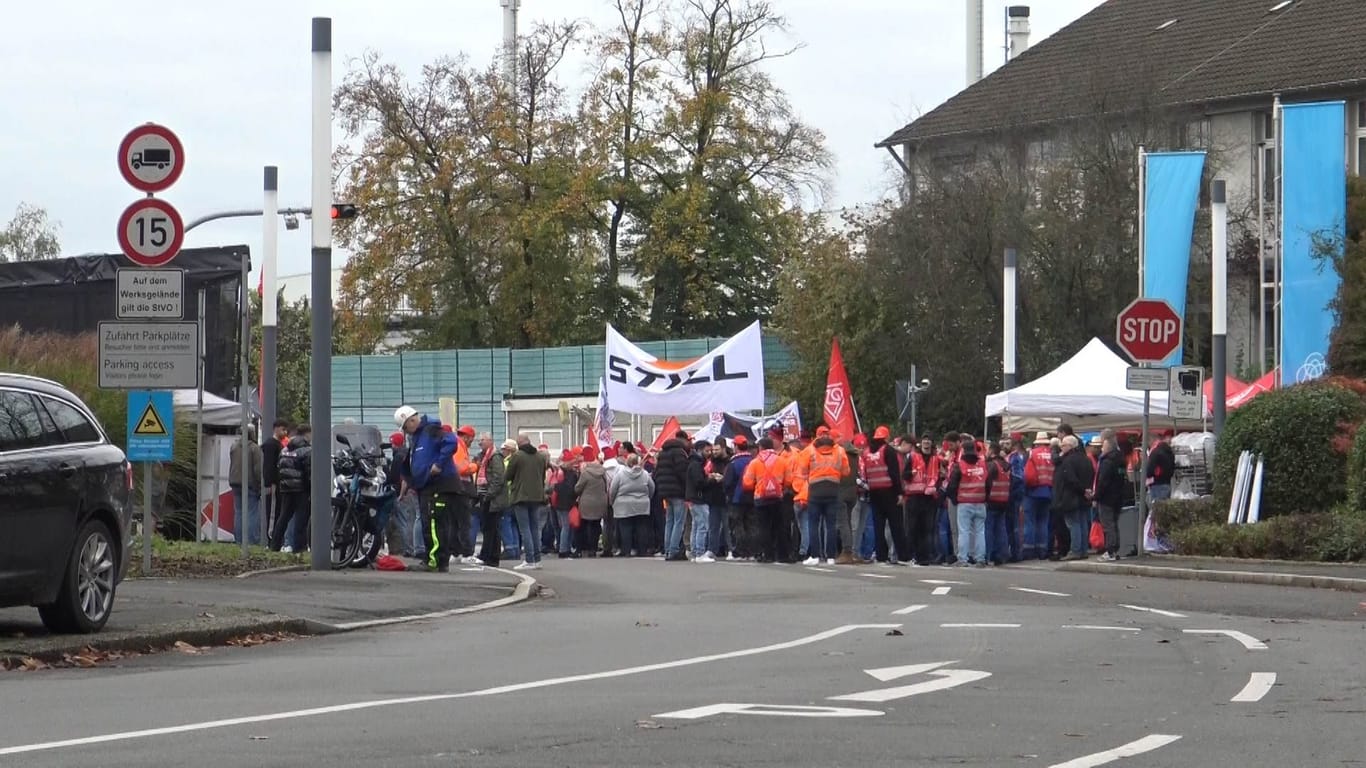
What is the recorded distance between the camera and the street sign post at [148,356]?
61.5 ft

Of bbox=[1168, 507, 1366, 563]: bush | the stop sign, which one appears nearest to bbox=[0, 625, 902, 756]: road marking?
bbox=[1168, 507, 1366, 563]: bush

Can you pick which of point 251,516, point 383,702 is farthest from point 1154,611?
point 251,516

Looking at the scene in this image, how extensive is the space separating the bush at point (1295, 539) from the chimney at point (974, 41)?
52.7 metres

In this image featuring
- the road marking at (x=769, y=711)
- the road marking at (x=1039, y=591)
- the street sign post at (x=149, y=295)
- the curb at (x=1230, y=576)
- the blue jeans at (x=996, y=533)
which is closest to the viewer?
the road marking at (x=769, y=711)

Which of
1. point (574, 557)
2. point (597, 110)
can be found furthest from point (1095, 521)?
point (597, 110)

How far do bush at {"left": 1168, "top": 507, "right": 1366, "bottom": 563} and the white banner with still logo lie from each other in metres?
13.1

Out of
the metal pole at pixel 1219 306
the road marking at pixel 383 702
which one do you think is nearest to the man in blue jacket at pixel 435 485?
the road marking at pixel 383 702

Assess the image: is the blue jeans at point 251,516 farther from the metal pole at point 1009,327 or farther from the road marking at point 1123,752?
the road marking at point 1123,752

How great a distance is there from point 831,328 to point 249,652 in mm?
47204

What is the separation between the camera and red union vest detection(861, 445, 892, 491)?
3006cm

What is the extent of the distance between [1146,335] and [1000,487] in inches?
113

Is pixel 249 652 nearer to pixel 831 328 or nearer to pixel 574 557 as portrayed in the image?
pixel 574 557

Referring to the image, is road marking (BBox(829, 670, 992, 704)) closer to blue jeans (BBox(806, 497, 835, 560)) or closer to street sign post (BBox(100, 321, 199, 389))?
street sign post (BBox(100, 321, 199, 389))

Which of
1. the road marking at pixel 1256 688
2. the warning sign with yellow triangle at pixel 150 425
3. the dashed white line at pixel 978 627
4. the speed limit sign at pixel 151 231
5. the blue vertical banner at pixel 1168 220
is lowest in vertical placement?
the dashed white line at pixel 978 627
